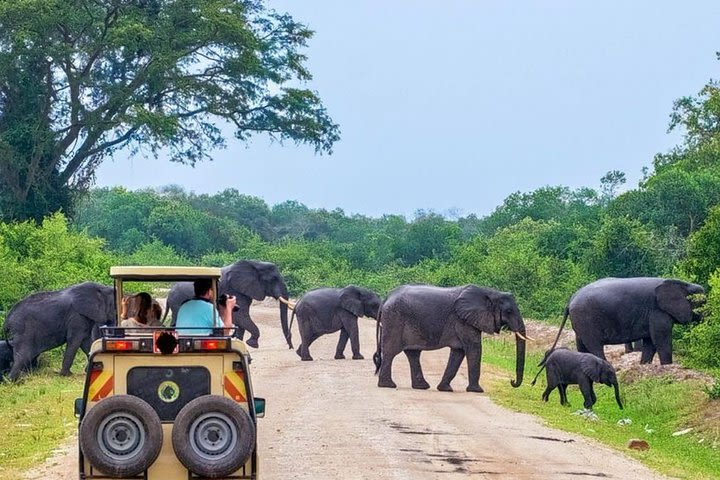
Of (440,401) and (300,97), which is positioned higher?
(300,97)

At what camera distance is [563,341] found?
34281mm

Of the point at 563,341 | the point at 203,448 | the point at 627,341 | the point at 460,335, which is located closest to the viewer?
the point at 203,448

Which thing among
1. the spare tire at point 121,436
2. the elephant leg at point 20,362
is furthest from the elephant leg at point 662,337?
the spare tire at point 121,436

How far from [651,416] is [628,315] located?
6336 millimetres

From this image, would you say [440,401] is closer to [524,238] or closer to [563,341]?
[563,341]

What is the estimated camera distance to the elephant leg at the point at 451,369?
24062mm

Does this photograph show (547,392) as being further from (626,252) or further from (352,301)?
(626,252)

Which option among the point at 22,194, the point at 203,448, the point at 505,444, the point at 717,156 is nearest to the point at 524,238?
the point at 717,156

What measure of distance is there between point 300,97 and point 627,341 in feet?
78.7

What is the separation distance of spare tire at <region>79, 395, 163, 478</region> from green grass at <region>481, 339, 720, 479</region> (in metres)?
6.70

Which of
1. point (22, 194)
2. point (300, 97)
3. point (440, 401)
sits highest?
point (300, 97)

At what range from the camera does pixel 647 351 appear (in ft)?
93.9

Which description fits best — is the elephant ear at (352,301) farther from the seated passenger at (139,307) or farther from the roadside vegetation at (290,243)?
the seated passenger at (139,307)

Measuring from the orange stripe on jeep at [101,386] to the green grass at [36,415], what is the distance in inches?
138
